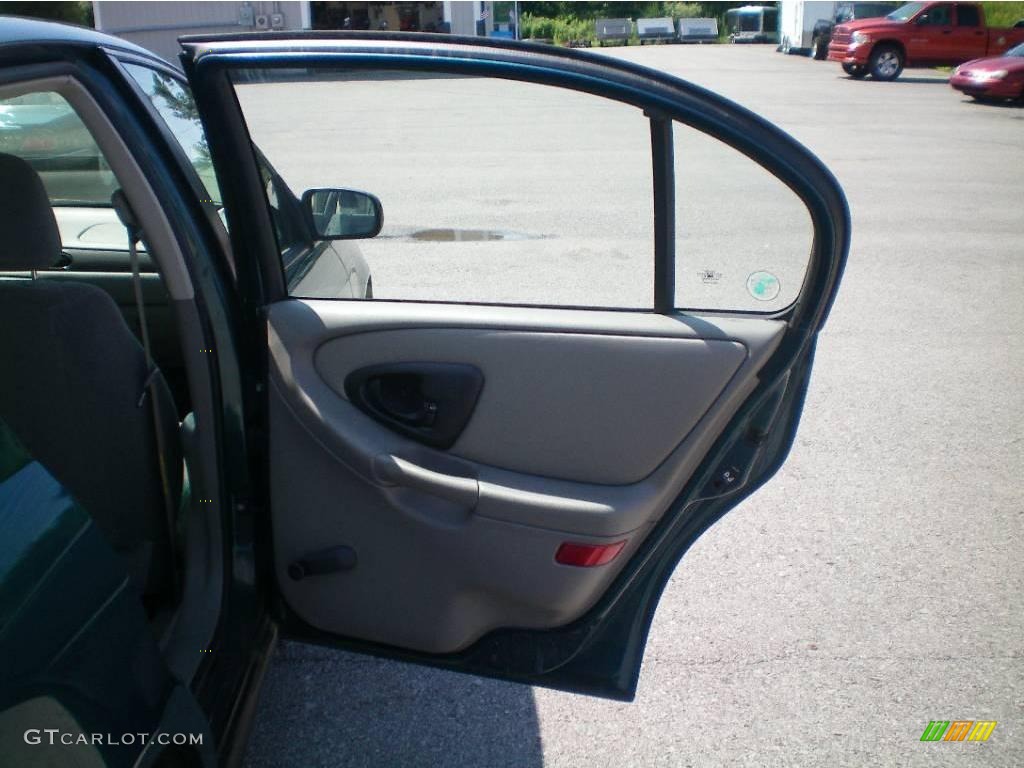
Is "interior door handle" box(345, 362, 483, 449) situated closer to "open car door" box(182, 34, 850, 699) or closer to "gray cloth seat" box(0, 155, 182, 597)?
"open car door" box(182, 34, 850, 699)

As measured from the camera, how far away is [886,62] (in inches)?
901

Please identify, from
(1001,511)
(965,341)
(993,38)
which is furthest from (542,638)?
(993,38)

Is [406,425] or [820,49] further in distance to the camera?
[820,49]

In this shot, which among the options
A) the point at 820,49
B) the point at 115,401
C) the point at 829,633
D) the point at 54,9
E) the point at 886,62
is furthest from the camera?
the point at 820,49

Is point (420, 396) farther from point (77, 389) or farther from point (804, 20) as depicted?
point (804, 20)

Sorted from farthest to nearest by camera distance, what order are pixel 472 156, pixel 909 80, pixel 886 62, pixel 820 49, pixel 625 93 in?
1. pixel 820 49
2. pixel 909 80
3. pixel 886 62
4. pixel 472 156
5. pixel 625 93

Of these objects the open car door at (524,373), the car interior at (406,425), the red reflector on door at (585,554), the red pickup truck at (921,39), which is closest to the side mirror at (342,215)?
the open car door at (524,373)

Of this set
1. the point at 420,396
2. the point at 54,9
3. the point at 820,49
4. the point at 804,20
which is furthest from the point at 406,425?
the point at 804,20

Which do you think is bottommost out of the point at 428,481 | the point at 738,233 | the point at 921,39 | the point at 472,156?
the point at 428,481

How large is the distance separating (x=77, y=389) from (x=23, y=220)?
39cm

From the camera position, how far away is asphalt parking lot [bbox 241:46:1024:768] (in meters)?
2.52

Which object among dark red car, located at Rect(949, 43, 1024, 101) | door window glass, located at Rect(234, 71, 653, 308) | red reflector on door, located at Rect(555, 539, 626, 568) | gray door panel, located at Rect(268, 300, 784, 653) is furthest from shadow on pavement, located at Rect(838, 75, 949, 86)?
red reflector on door, located at Rect(555, 539, 626, 568)

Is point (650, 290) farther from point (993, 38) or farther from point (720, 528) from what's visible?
point (993, 38)

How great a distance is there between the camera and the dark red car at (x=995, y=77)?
57.2 ft
